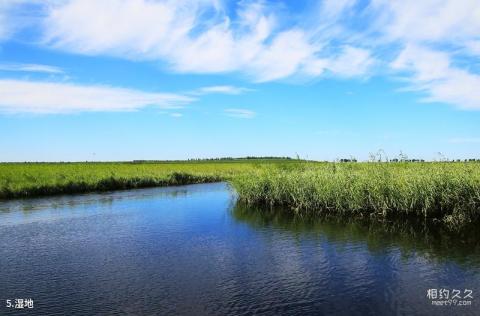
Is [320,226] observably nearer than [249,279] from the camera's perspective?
No

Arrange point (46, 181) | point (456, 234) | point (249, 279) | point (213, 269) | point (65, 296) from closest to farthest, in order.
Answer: point (65, 296) → point (249, 279) → point (213, 269) → point (456, 234) → point (46, 181)

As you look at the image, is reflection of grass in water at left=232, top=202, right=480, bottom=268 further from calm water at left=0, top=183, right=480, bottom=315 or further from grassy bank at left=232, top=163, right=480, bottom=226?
grassy bank at left=232, top=163, right=480, bottom=226

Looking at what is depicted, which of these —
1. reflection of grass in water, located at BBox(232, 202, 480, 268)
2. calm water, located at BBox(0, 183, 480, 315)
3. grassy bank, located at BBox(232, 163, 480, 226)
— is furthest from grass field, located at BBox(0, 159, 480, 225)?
calm water, located at BBox(0, 183, 480, 315)

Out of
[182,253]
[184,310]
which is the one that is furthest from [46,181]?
[184,310]

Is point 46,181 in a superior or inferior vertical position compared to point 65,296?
superior

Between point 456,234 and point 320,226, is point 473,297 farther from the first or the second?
point 320,226

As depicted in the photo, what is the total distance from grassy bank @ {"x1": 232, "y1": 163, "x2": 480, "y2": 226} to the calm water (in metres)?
1.49

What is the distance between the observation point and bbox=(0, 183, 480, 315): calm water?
10820mm

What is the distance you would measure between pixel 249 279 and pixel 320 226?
888 cm

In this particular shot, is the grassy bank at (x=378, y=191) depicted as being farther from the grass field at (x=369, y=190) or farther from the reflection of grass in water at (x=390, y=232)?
the reflection of grass in water at (x=390, y=232)

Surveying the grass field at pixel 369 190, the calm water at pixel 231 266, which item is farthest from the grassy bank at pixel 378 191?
the calm water at pixel 231 266

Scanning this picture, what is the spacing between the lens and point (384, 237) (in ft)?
59.5

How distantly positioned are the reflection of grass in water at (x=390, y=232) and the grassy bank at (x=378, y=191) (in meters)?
0.72

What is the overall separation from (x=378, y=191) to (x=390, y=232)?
11.8 ft
